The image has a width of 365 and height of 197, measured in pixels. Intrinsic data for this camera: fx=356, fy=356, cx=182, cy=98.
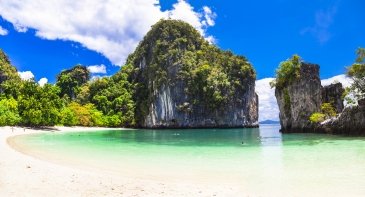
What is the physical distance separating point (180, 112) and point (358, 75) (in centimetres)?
4921

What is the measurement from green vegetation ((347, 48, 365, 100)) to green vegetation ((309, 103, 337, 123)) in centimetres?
560

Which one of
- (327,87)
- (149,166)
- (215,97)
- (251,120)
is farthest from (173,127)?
(149,166)

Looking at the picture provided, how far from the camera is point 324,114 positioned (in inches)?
1658

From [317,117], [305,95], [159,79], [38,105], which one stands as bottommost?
[317,117]

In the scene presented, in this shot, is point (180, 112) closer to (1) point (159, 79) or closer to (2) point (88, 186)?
(1) point (159, 79)

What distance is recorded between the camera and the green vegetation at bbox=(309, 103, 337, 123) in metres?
41.3

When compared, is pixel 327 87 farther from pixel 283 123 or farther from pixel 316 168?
pixel 316 168

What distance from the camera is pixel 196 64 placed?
8500 cm

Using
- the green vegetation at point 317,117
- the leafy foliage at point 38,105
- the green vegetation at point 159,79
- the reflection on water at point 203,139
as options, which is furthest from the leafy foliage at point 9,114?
the green vegetation at point 317,117

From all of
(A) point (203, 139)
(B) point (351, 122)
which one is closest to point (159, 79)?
(A) point (203, 139)

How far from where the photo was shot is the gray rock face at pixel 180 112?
81.4 metres

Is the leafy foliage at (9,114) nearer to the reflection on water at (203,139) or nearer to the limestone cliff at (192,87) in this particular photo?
the reflection on water at (203,139)

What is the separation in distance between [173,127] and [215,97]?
11759 mm

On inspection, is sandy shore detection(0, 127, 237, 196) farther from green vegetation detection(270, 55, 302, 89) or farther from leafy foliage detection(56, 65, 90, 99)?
leafy foliage detection(56, 65, 90, 99)
